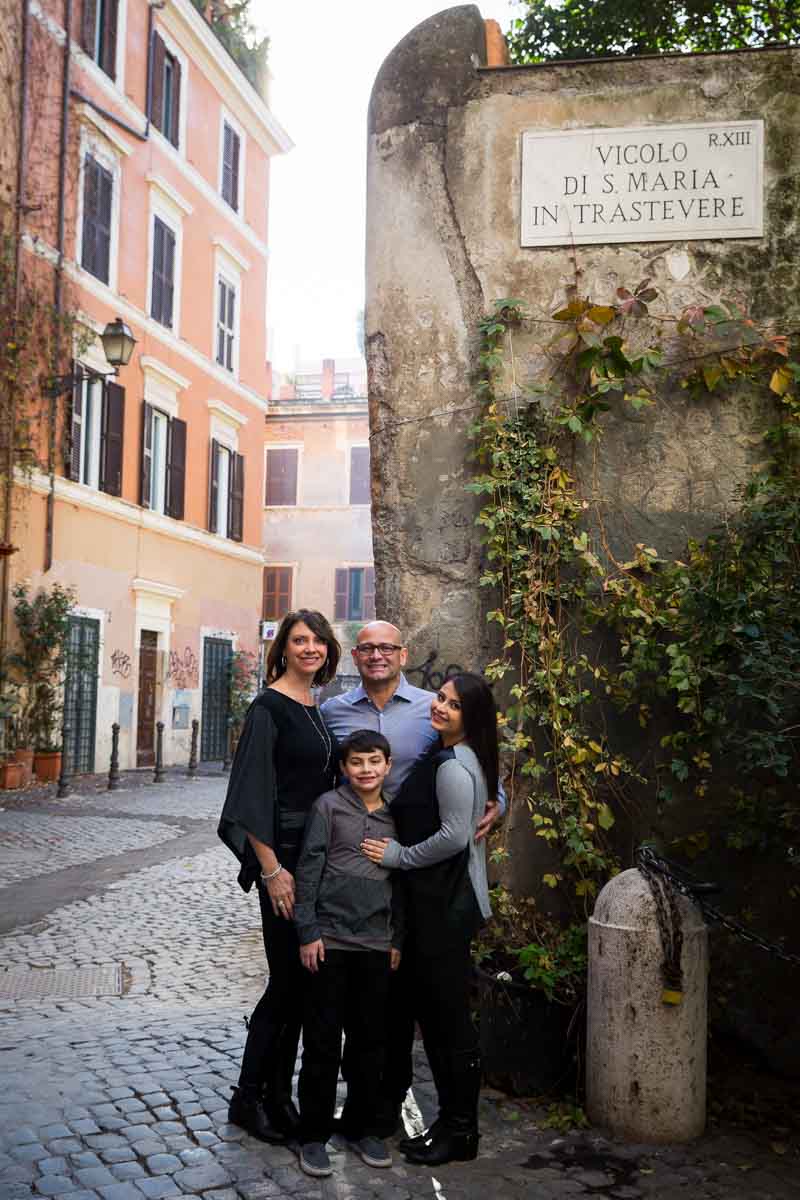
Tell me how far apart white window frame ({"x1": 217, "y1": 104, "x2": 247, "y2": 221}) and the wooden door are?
859 centimetres

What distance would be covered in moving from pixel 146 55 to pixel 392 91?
15.5 meters

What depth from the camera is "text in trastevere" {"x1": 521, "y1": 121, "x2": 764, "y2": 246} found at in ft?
16.1

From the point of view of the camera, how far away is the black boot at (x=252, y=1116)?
147 inches

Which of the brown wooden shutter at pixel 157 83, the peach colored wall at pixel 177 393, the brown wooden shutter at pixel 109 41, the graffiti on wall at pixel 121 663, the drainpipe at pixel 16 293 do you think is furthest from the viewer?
the brown wooden shutter at pixel 157 83

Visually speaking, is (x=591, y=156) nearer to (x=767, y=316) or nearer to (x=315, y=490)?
(x=767, y=316)

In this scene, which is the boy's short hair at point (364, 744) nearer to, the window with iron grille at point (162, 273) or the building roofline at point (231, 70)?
the window with iron grille at point (162, 273)

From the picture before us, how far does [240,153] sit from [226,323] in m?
3.40

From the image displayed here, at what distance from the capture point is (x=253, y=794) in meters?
3.67

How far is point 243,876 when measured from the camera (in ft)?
12.5

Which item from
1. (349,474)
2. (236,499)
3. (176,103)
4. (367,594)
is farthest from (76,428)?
(367,594)

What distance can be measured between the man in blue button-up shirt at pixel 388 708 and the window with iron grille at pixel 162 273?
16346 millimetres

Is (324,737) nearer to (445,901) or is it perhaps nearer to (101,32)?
(445,901)

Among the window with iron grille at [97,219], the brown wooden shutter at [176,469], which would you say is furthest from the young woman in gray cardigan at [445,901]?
the brown wooden shutter at [176,469]

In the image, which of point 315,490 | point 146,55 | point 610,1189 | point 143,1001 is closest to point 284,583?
point 315,490
